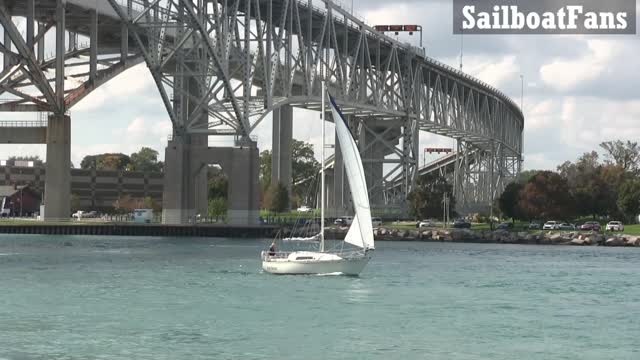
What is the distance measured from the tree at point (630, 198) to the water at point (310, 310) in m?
62.9

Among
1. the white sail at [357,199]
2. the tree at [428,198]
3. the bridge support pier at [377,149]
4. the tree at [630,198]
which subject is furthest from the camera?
the bridge support pier at [377,149]

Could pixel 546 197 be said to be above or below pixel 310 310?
above

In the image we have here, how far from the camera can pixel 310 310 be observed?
2174 inches

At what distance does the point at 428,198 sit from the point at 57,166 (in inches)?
2093

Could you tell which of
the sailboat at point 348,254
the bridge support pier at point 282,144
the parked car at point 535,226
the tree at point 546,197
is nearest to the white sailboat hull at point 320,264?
the sailboat at point 348,254

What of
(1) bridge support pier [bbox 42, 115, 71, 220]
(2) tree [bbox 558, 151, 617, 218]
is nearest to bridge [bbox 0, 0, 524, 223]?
(1) bridge support pier [bbox 42, 115, 71, 220]

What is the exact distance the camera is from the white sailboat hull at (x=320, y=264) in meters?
70.5

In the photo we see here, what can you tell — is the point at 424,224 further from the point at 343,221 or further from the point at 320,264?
the point at 320,264

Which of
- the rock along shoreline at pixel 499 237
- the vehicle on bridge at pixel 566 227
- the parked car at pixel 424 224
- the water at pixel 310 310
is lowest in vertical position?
the water at pixel 310 310

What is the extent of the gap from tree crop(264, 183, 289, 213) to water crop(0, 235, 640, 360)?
7490 cm

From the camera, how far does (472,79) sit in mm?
188375

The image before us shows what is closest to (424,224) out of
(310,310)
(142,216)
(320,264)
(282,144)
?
(282,144)

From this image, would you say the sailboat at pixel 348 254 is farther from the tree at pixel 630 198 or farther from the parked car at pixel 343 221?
the tree at pixel 630 198

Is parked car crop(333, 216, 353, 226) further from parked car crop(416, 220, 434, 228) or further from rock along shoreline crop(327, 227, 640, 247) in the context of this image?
parked car crop(416, 220, 434, 228)
